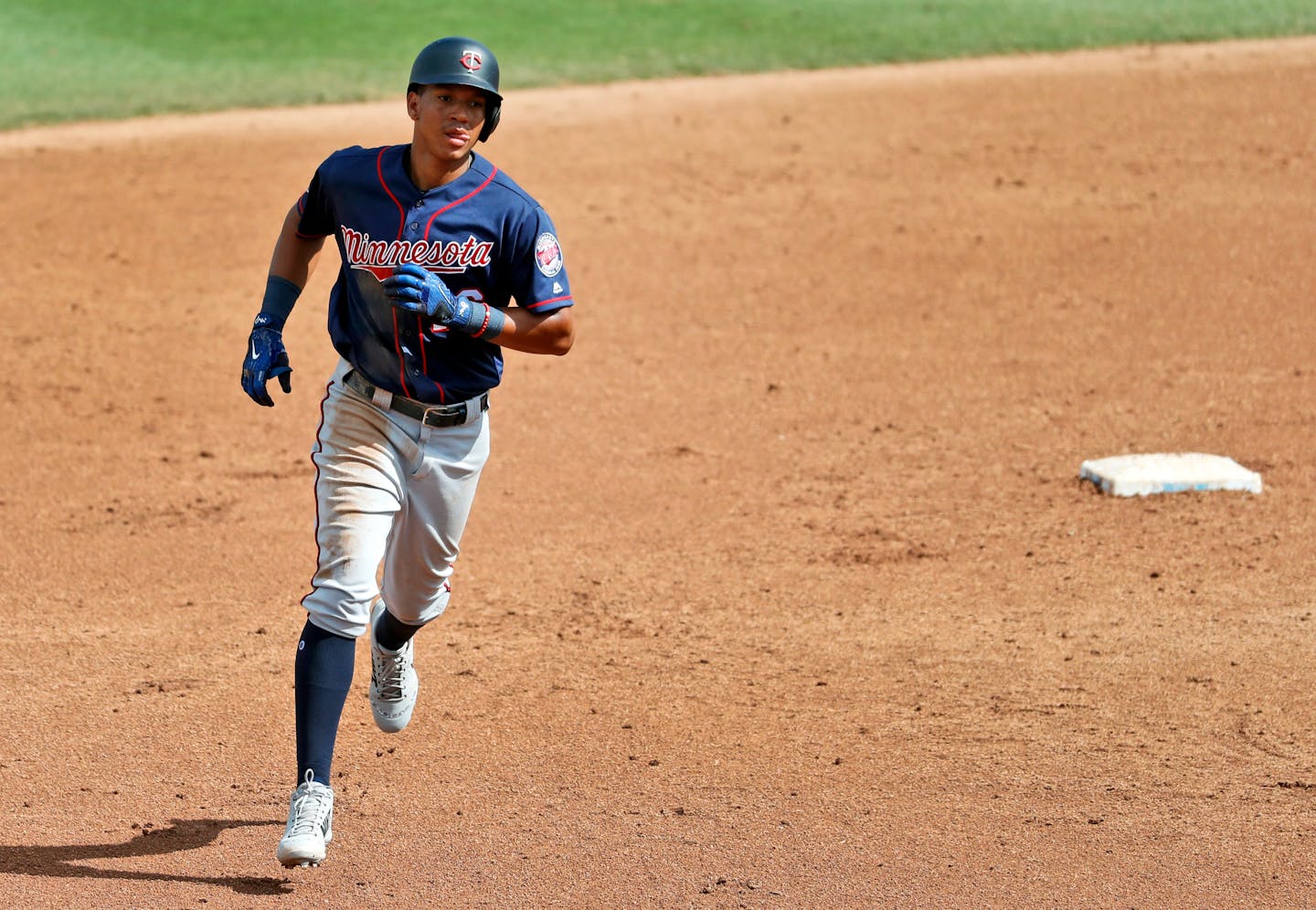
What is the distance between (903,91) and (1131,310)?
4668mm

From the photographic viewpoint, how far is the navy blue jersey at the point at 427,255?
4113 millimetres

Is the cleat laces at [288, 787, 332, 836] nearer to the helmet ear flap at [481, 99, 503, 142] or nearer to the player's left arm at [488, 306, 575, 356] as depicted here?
the player's left arm at [488, 306, 575, 356]

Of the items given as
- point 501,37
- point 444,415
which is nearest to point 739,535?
point 444,415

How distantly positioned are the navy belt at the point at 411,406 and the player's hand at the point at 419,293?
33cm

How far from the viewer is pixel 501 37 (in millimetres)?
15430

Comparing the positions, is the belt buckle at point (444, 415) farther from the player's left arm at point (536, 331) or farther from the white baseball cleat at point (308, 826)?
the white baseball cleat at point (308, 826)

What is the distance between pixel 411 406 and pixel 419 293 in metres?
0.44

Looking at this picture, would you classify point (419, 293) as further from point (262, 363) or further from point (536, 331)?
point (262, 363)

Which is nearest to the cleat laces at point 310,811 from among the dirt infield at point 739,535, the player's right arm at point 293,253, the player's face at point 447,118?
the dirt infield at point 739,535

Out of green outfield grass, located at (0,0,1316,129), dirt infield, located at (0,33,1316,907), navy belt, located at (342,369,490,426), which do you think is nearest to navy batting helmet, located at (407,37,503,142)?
navy belt, located at (342,369,490,426)

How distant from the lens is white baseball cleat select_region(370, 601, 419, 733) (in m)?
4.63

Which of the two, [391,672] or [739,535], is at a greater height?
[739,535]

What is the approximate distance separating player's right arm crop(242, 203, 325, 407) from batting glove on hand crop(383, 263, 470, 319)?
532 mm

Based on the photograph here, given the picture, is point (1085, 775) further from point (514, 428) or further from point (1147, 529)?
point (514, 428)
